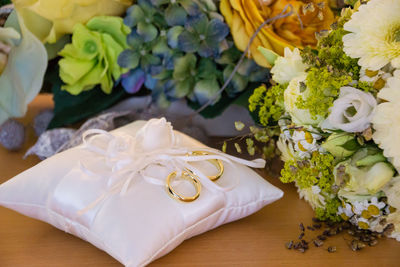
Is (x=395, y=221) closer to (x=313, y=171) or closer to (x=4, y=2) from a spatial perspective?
(x=313, y=171)

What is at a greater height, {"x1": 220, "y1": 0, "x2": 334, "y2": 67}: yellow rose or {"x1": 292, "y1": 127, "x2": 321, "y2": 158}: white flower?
{"x1": 220, "y1": 0, "x2": 334, "y2": 67}: yellow rose

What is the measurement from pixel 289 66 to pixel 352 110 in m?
0.10

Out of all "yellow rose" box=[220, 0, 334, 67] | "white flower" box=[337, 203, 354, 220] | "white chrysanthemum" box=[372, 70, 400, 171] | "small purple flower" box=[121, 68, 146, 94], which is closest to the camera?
"white chrysanthemum" box=[372, 70, 400, 171]

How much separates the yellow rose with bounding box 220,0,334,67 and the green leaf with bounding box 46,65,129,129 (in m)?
0.25

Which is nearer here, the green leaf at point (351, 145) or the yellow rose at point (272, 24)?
the green leaf at point (351, 145)

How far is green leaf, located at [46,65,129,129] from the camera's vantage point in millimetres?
785

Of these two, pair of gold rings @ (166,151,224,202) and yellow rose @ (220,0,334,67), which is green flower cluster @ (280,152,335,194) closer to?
pair of gold rings @ (166,151,224,202)

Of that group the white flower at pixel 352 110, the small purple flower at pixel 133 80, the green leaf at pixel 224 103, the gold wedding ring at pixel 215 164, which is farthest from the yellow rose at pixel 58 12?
the white flower at pixel 352 110

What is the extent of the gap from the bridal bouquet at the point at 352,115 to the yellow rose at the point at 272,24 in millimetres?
101

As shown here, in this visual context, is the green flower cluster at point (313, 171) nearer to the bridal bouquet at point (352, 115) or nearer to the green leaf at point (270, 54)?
the bridal bouquet at point (352, 115)

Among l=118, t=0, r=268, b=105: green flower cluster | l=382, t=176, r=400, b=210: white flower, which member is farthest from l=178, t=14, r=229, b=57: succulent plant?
l=382, t=176, r=400, b=210: white flower

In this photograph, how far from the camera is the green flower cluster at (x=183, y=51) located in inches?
27.0

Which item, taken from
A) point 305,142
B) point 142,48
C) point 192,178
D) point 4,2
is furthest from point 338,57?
point 4,2

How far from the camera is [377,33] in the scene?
465 mm
